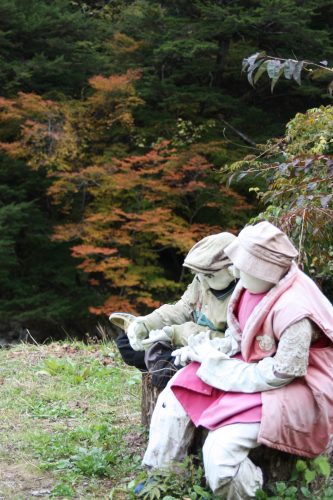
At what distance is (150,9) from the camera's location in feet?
38.0

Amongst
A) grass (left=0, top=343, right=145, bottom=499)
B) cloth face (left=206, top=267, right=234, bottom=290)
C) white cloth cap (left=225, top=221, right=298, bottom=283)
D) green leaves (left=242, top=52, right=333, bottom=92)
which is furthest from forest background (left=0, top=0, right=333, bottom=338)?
white cloth cap (left=225, top=221, right=298, bottom=283)

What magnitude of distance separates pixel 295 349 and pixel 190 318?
3.50ft

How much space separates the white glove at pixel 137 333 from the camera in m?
3.39

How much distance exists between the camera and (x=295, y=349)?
2.42m

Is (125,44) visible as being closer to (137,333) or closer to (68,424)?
(68,424)

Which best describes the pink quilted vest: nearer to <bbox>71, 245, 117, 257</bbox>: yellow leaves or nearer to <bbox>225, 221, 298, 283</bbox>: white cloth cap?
<bbox>225, 221, 298, 283</bbox>: white cloth cap

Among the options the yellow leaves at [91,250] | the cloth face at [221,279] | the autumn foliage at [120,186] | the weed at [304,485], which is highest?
the cloth face at [221,279]

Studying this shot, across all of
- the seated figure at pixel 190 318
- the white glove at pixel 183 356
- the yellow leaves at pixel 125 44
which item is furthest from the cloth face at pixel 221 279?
the yellow leaves at pixel 125 44

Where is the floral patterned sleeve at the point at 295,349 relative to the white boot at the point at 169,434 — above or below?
above

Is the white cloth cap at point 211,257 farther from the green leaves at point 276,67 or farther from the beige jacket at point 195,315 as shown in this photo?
the green leaves at point 276,67

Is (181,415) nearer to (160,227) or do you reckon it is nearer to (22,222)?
(160,227)

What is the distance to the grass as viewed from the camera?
315cm

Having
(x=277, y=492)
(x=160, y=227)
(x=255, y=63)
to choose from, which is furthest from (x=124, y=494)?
(x=160, y=227)

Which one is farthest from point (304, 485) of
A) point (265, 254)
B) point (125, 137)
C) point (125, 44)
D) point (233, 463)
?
point (125, 44)
